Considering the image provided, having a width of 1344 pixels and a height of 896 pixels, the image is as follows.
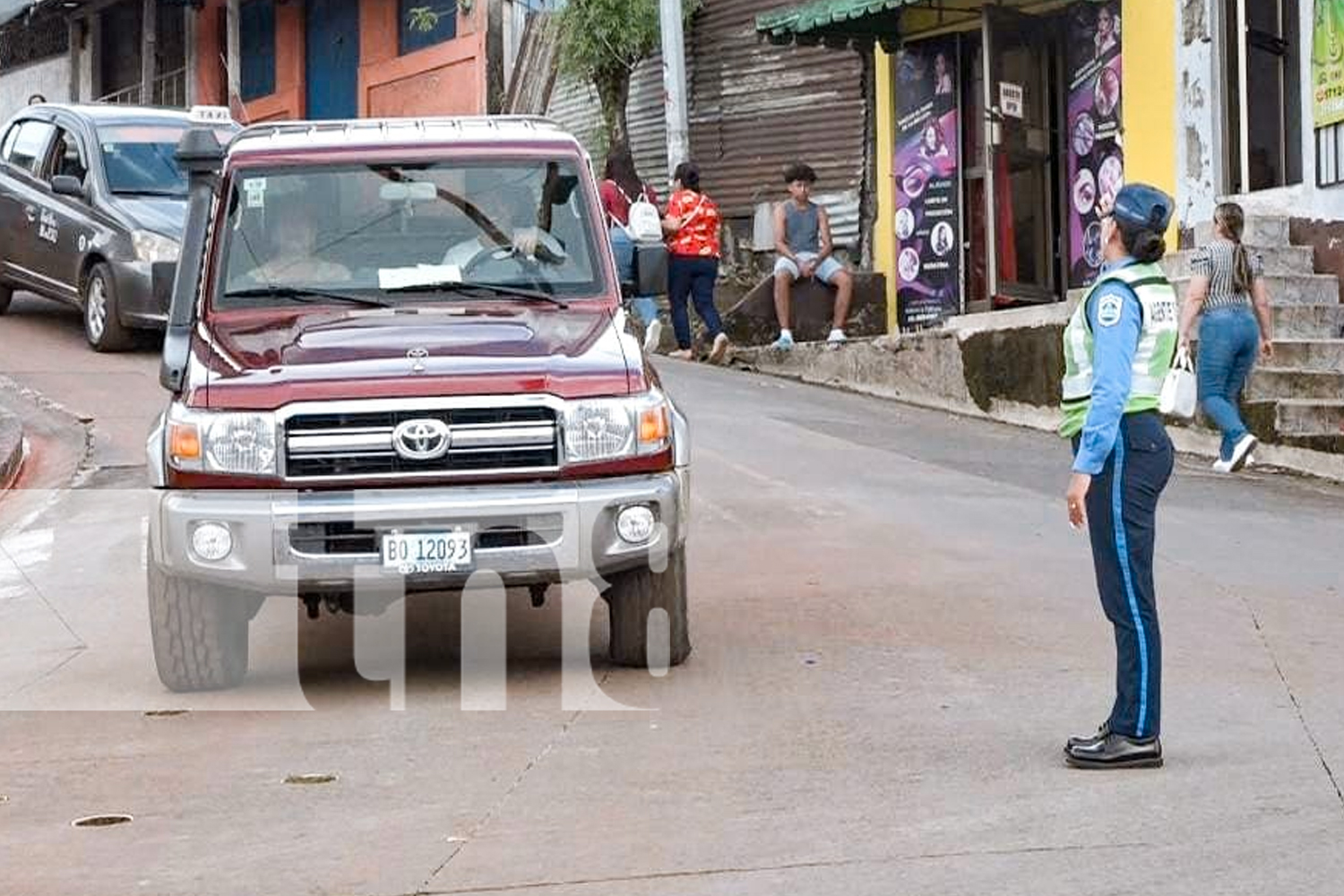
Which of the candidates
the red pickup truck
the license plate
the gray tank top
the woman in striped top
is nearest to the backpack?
the red pickup truck

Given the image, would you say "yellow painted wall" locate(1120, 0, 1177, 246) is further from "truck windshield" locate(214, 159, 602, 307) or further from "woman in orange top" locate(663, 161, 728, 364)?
"truck windshield" locate(214, 159, 602, 307)

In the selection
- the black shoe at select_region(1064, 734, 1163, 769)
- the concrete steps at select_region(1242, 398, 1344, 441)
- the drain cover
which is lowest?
the drain cover

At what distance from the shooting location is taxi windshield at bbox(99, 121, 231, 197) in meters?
17.9

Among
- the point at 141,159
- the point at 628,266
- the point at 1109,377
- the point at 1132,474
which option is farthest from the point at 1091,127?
the point at 1109,377

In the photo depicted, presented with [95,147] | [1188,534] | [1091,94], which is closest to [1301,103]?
[1091,94]

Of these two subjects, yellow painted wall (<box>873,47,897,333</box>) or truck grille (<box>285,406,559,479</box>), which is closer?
truck grille (<box>285,406,559,479</box>)

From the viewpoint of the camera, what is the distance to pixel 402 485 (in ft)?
25.9

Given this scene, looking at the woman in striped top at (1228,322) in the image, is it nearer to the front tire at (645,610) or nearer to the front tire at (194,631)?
the front tire at (645,610)

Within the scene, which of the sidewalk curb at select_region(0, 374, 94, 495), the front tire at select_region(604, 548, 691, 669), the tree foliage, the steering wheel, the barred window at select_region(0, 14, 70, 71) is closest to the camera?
the front tire at select_region(604, 548, 691, 669)

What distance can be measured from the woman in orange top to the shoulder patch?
12.5 metres

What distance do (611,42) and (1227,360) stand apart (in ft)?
36.8

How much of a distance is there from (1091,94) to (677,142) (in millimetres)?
4918

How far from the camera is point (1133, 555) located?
6.91m

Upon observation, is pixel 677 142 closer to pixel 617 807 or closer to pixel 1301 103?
Result: pixel 1301 103
